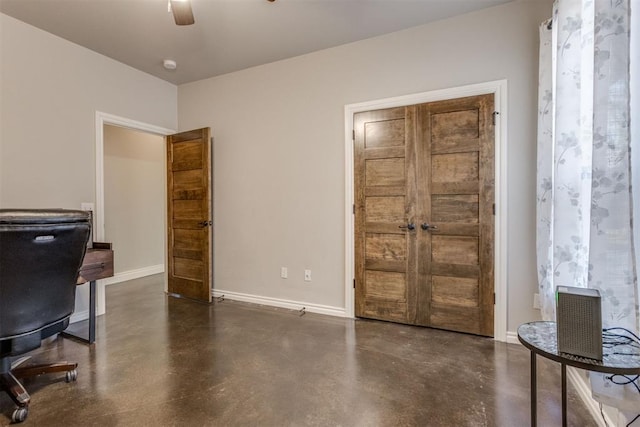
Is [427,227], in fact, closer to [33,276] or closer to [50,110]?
[33,276]

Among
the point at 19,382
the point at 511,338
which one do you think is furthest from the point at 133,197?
the point at 511,338

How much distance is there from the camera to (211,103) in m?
3.79

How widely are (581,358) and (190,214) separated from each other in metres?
3.70

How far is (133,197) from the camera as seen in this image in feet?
15.9

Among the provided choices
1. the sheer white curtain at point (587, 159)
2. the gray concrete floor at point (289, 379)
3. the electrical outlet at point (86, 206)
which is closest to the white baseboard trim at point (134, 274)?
the electrical outlet at point (86, 206)

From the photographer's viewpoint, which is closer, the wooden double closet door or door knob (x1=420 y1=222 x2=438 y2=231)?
the wooden double closet door

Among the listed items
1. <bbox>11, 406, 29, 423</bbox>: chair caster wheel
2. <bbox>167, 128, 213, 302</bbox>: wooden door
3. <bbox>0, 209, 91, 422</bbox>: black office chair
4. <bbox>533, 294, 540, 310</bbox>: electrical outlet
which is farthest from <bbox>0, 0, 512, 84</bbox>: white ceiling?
<bbox>11, 406, 29, 423</bbox>: chair caster wheel

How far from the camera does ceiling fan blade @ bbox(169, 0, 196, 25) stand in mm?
1706

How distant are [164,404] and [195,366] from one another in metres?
0.40

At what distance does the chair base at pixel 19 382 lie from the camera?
1592 millimetres

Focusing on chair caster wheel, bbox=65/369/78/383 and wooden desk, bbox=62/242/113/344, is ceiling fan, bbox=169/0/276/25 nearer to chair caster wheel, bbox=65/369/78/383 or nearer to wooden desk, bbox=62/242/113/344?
wooden desk, bbox=62/242/113/344

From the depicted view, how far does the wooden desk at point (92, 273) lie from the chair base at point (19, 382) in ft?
1.91

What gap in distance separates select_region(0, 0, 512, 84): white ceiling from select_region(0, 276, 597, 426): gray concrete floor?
8.97ft

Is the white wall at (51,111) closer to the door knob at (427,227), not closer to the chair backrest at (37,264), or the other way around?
the chair backrest at (37,264)
